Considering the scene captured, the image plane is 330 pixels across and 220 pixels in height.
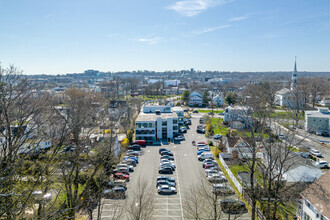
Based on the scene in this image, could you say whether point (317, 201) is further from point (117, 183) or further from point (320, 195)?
point (117, 183)

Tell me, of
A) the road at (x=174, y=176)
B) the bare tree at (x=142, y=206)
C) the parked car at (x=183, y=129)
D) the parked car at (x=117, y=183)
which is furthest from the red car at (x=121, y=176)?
the parked car at (x=183, y=129)

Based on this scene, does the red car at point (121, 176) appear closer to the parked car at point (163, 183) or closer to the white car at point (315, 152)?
the parked car at point (163, 183)

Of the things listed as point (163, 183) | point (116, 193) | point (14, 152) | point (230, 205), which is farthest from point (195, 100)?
point (14, 152)

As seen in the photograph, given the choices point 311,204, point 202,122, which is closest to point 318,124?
point 202,122

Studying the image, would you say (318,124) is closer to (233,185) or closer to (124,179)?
(233,185)

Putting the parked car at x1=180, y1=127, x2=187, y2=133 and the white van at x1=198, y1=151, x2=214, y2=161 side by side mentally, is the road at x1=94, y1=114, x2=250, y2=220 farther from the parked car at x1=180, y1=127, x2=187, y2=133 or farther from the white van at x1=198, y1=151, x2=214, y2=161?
the parked car at x1=180, y1=127, x2=187, y2=133
